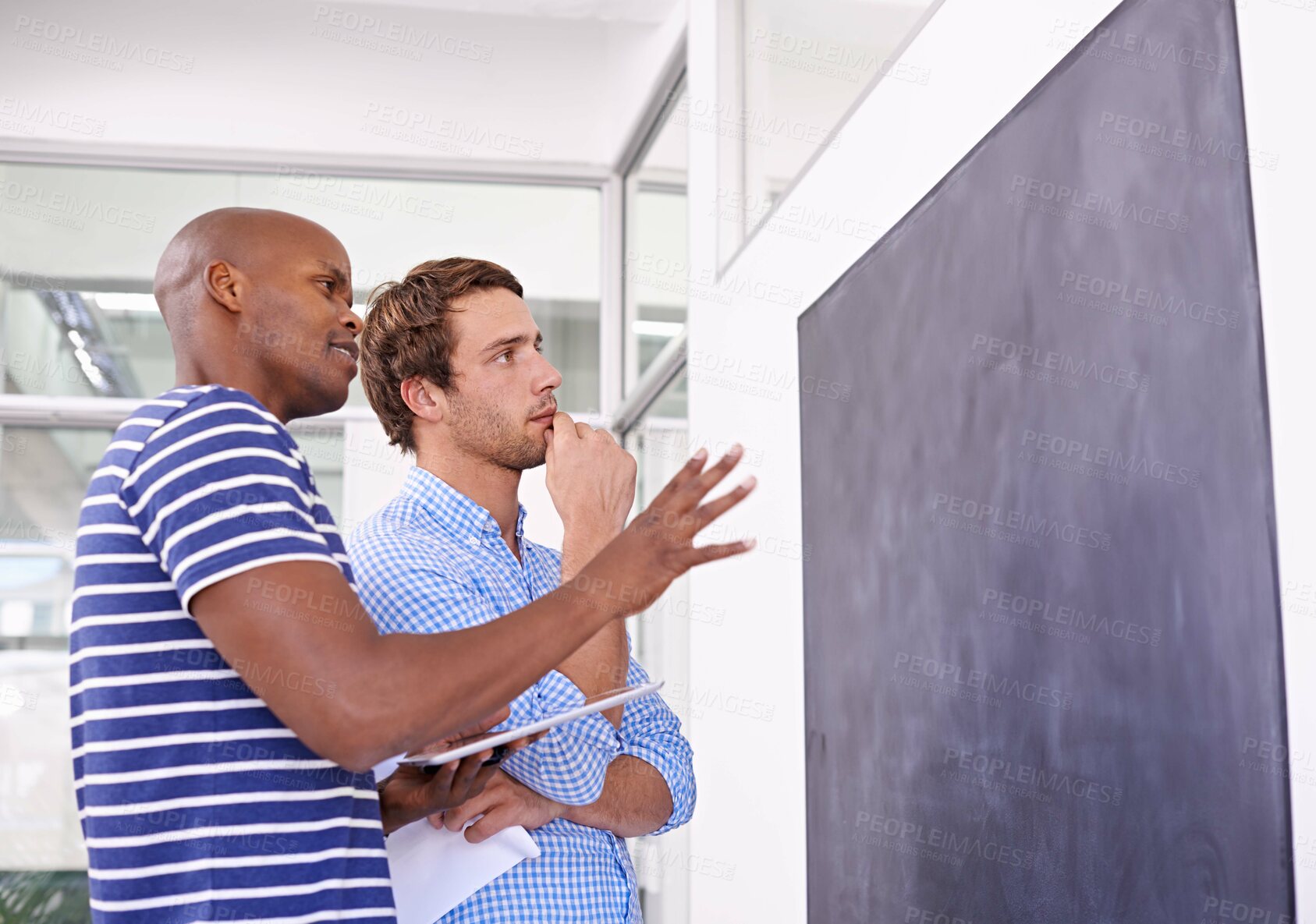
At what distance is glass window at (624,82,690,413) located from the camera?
4.33 m

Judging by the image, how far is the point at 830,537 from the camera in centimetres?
A: 236

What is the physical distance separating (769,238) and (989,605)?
1.44 metres

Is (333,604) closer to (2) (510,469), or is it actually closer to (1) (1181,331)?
(2) (510,469)

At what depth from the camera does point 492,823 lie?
122cm

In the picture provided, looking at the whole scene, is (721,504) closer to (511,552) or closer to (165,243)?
(511,552)

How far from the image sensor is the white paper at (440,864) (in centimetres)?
121

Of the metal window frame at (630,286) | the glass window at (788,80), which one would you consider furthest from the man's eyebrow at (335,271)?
the metal window frame at (630,286)

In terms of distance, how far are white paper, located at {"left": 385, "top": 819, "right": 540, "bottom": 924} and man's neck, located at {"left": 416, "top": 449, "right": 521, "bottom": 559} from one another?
392mm

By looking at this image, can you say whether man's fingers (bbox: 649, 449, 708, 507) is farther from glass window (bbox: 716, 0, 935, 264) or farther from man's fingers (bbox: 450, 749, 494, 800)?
glass window (bbox: 716, 0, 935, 264)

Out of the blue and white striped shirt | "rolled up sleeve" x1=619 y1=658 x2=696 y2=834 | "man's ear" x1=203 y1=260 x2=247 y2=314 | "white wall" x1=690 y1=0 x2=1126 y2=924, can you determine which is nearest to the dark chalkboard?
"white wall" x1=690 y1=0 x2=1126 y2=924

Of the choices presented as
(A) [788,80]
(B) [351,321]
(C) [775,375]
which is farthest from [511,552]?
(A) [788,80]

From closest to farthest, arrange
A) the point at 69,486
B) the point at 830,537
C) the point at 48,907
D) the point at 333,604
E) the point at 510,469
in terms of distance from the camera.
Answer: the point at 333,604, the point at 510,469, the point at 830,537, the point at 48,907, the point at 69,486

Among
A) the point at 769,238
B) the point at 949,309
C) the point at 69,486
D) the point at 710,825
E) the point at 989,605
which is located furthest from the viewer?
the point at 69,486

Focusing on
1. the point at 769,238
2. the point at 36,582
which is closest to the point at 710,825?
the point at 769,238
